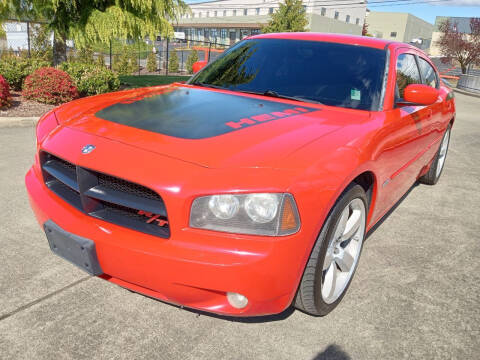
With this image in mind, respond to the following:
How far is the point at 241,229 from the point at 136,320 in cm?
91

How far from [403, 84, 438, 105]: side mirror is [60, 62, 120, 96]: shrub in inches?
319

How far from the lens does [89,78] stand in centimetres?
953

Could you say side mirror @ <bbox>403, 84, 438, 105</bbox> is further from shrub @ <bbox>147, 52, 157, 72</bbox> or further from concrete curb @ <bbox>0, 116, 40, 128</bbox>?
shrub @ <bbox>147, 52, 157, 72</bbox>

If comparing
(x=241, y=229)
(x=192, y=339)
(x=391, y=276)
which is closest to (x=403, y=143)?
(x=391, y=276)

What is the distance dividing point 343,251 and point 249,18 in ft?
215

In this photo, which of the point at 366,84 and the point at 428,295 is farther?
the point at 366,84

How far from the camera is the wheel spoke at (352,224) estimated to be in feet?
8.36

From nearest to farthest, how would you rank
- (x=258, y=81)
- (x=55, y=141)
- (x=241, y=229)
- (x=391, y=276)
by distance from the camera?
1. (x=241, y=229)
2. (x=55, y=141)
3. (x=391, y=276)
4. (x=258, y=81)

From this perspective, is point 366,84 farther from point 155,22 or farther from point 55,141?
point 155,22

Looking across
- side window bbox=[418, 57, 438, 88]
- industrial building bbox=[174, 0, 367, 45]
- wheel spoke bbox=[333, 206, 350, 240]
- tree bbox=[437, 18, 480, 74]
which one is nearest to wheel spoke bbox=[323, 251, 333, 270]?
wheel spoke bbox=[333, 206, 350, 240]

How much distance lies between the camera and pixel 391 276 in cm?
296

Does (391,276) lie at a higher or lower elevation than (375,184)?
lower

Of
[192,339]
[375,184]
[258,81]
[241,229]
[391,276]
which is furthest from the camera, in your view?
[258,81]

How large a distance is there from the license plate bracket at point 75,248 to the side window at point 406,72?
2406 millimetres
